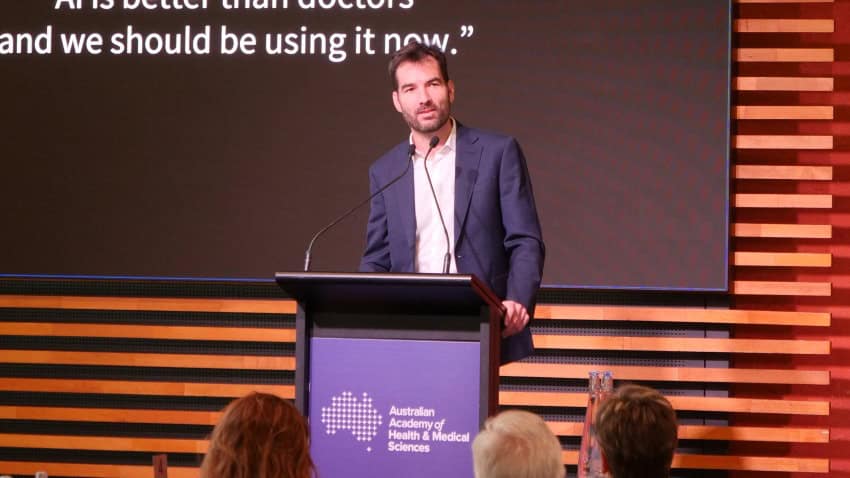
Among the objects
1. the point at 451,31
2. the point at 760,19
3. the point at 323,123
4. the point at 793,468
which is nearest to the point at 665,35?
the point at 760,19

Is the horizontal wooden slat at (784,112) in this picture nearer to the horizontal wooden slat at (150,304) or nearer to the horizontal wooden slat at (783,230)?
the horizontal wooden slat at (783,230)

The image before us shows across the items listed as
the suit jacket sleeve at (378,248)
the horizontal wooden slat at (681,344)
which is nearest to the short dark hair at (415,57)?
the suit jacket sleeve at (378,248)

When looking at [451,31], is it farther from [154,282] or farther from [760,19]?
[154,282]

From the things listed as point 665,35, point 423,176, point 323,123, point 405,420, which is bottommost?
point 405,420

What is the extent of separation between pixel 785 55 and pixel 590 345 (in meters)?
1.81

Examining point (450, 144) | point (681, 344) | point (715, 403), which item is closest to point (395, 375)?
point (450, 144)

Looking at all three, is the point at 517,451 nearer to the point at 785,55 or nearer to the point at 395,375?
the point at 395,375

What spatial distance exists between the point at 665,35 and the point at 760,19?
0.56 meters

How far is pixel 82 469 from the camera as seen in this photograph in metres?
6.38

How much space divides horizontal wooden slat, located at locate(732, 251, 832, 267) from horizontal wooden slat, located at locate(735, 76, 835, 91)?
2.79 feet

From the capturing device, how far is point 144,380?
20.7ft

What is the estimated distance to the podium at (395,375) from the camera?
3.17 meters

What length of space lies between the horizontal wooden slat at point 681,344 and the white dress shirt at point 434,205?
6.25 feet

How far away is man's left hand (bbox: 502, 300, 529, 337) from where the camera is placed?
3.51 m
